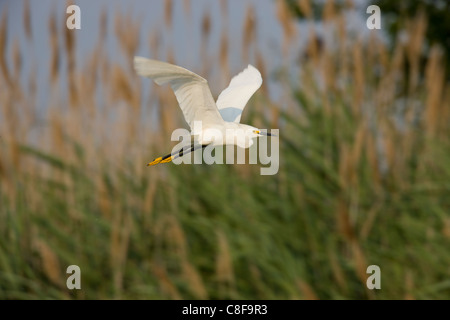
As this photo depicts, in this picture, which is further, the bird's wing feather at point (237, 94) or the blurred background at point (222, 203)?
the blurred background at point (222, 203)

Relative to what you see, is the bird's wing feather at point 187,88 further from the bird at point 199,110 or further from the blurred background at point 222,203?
the blurred background at point 222,203

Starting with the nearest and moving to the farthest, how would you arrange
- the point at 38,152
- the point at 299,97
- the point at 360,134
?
the point at 360,134 → the point at 38,152 → the point at 299,97

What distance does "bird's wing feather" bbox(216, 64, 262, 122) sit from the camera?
508 millimetres

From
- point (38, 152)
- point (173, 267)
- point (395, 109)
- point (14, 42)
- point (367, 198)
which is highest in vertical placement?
point (14, 42)

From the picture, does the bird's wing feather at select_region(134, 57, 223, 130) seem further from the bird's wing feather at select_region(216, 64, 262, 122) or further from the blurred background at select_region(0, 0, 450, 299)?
the blurred background at select_region(0, 0, 450, 299)

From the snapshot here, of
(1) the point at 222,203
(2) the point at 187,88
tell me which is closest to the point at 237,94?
(2) the point at 187,88

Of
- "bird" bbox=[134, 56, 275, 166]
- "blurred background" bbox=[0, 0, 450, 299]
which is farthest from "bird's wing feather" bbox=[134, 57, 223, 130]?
"blurred background" bbox=[0, 0, 450, 299]

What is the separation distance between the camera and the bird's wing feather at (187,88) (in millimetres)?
434

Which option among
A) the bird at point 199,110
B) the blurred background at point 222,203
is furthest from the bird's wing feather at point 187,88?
the blurred background at point 222,203

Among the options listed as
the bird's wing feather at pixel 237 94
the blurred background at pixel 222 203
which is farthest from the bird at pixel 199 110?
the blurred background at pixel 222 203

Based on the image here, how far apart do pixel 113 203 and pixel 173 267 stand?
1.01 ft
